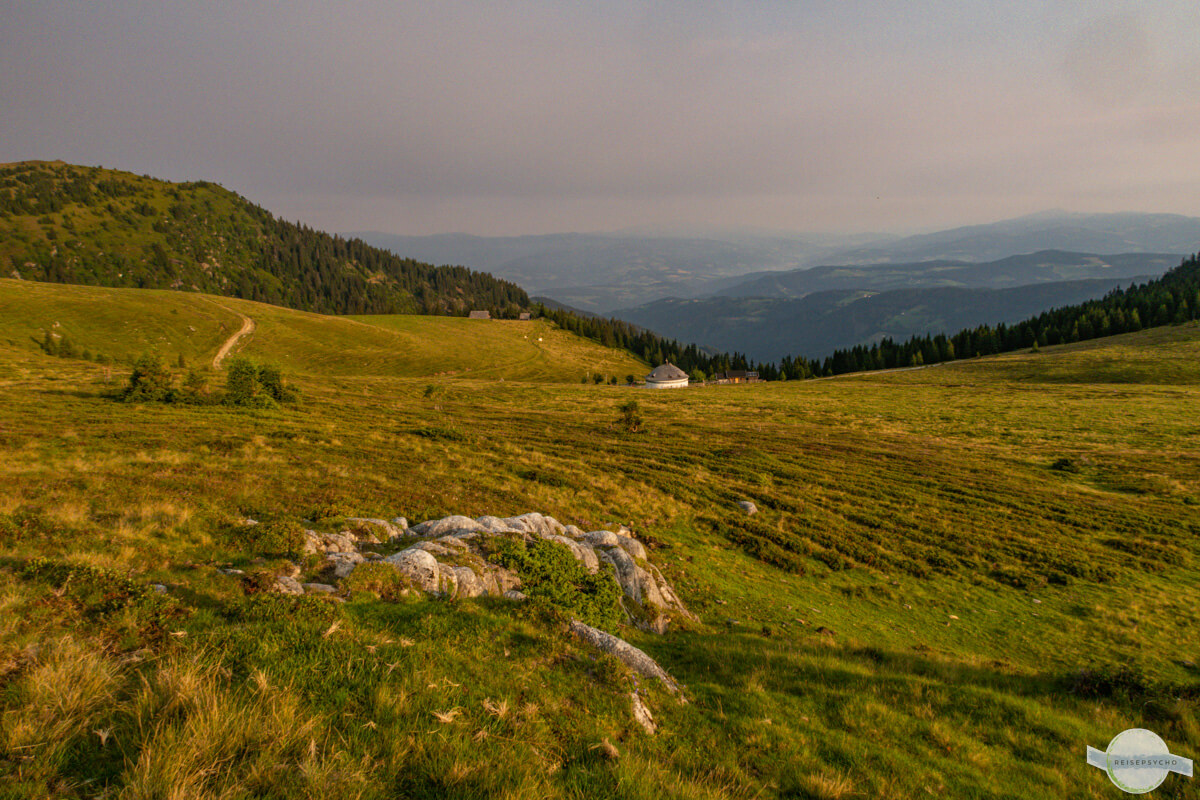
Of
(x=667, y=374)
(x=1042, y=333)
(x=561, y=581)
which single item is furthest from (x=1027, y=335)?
(x=561, y=581)

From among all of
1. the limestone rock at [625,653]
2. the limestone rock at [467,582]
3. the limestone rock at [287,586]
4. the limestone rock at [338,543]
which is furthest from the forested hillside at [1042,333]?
the limestone rock at [287,586]

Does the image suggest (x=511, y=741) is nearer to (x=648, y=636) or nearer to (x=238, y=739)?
(x=238, y=739)

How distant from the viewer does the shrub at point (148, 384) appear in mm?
27078

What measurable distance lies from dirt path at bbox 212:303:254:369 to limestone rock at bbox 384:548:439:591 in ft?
262

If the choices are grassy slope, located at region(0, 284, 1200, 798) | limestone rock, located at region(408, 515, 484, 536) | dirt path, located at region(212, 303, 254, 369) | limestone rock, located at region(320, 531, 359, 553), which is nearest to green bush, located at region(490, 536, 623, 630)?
grassy slope, located at region(0, 284, 1200, 798)

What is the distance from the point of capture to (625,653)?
803 cm

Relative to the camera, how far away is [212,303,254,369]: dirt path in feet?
257

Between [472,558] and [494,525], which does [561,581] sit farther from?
[494,525]

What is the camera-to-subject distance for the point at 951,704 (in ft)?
28.6

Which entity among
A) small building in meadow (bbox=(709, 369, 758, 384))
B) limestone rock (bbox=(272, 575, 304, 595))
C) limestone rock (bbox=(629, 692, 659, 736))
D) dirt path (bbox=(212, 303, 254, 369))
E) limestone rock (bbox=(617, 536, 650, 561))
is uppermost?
dirt path (bbox=(212, 303, 254, 369))

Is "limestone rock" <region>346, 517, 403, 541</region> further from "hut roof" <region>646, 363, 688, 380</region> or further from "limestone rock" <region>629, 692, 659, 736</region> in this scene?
"hut roof" <region>646, 363, 688, 380</region>

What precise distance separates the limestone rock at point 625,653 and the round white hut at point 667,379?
10408 cm

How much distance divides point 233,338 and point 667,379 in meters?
89.6

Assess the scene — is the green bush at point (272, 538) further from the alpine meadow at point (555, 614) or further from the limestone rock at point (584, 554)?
the limestone rock at point (584, 554)
